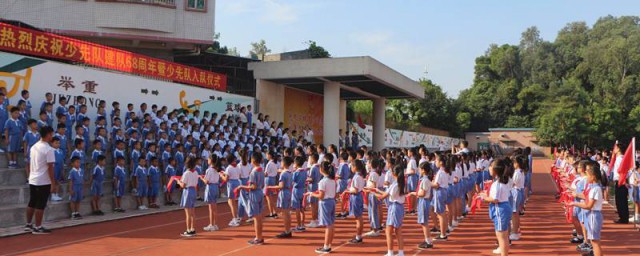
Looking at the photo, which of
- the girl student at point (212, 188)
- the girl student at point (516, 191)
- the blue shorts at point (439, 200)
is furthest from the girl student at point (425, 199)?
the girl student at point (212, 188)

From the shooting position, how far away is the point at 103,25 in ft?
68.5

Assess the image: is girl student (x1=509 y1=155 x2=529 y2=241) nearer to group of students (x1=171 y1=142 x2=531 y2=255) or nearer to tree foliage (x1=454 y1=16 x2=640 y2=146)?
group of students (x1=171 y1=142 x2=531 y2=255)

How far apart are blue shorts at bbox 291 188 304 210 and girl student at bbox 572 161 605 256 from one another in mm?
4588

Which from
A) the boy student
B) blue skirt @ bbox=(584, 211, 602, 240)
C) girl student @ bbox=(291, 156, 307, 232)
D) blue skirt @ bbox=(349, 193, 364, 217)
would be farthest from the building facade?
blue skirt @ bbox=(584, 211, 602, 240)

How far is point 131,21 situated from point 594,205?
64.3 feet

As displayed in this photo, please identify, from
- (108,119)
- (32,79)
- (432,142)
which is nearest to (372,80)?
(108,119)

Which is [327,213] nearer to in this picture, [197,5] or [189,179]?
[189,179]

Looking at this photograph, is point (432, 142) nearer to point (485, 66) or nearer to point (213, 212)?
point (485, 66)

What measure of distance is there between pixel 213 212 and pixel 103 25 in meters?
15.0

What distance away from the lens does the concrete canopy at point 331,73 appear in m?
18.5

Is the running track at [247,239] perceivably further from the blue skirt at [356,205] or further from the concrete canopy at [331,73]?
the concrete canopy at [331,73]

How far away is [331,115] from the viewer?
67.2 ft

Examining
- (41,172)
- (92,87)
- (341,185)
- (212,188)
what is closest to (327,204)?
(212,188)

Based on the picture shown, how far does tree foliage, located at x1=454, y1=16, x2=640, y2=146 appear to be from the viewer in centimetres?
4122
